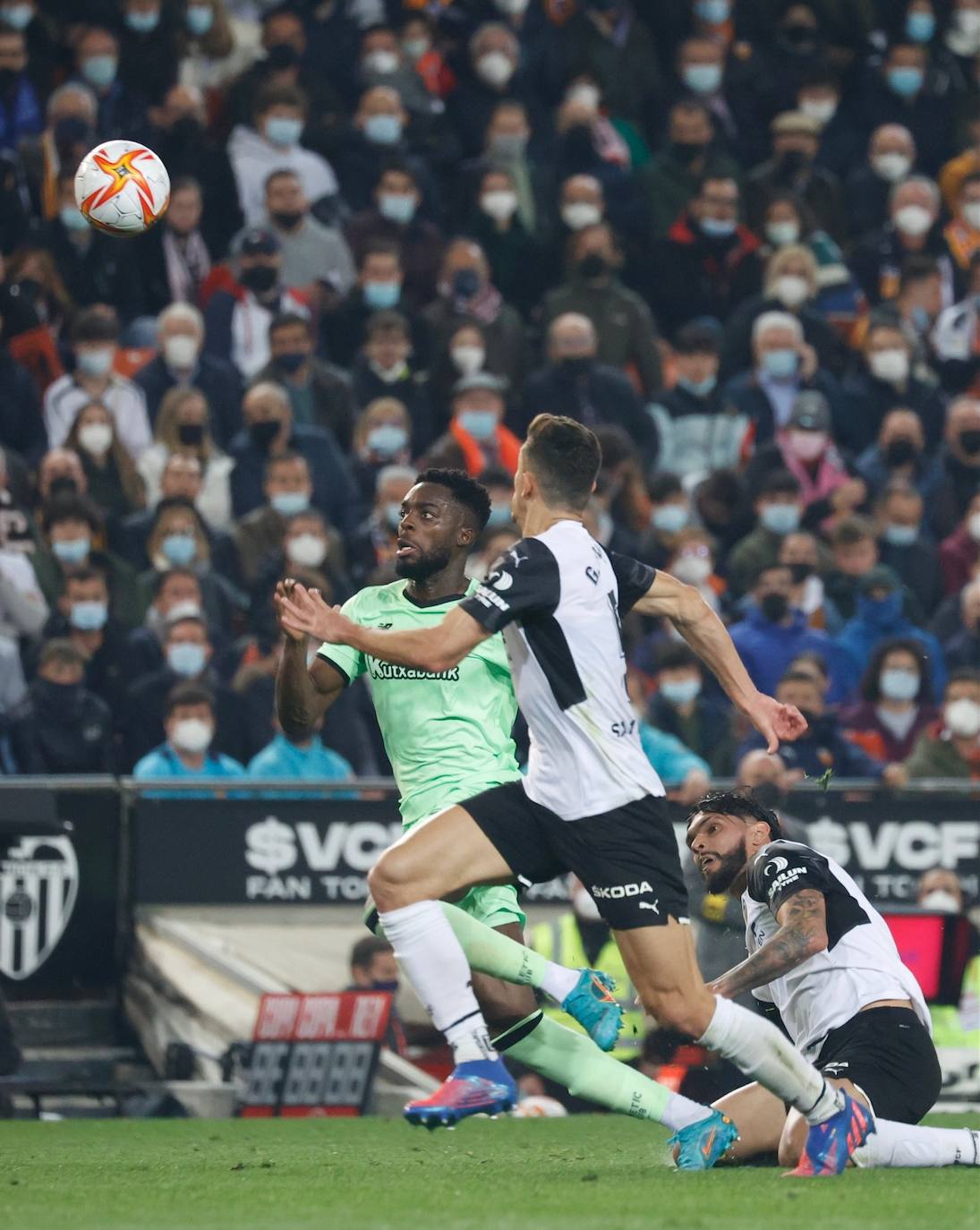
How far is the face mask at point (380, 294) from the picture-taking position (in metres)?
15.5

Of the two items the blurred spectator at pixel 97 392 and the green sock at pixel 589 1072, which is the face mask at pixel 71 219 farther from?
the green sock at pixel 589 1072

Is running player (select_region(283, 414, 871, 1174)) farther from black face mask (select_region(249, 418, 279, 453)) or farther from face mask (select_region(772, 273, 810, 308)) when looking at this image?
face mask (select_region(772, 273, 810, 308))

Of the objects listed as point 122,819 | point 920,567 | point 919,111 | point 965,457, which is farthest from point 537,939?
point 919,111

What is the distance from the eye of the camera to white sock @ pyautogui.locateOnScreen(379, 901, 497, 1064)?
24.2 ft

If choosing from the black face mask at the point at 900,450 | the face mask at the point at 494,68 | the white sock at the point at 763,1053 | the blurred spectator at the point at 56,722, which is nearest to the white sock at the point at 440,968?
the white sock at the point at 763,1053

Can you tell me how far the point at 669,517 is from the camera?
14.7 metres

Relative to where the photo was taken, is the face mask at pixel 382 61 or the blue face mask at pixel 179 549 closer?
the blue face mask at pixel 179 549

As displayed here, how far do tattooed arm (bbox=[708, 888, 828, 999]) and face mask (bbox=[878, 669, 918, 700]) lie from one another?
596cm

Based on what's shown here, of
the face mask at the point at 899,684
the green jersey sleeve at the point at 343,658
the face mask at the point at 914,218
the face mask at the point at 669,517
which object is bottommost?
the face mask at the point at 899,684

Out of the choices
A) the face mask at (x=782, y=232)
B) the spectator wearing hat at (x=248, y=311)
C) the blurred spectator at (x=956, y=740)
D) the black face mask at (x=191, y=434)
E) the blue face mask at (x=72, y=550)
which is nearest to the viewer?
the blurred spectator at (x=956, y=740)

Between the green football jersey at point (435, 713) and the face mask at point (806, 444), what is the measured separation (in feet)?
23.6

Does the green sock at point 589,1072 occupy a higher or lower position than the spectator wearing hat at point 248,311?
lower

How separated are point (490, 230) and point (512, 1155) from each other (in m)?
8.98

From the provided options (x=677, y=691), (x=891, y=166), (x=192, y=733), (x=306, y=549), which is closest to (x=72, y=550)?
(x=306, y=549)
